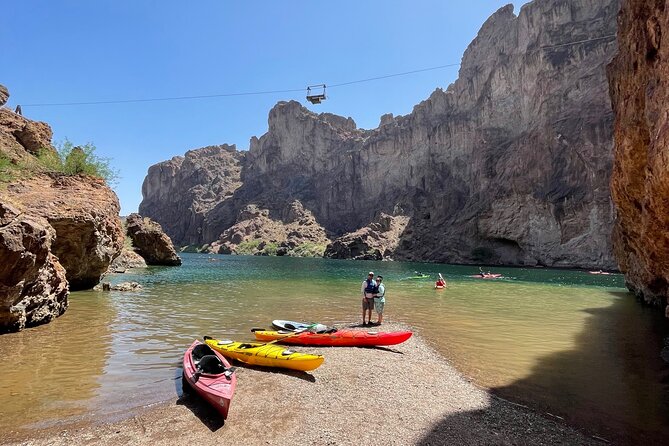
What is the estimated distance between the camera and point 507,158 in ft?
320

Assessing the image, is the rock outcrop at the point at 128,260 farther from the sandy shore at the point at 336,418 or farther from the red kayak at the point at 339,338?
the sandy shore at the point at 336,418

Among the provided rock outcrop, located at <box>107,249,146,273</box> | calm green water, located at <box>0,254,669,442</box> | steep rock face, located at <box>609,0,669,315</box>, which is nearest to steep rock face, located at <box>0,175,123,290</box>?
calm green water, located at <box>0,254,669,442</box>

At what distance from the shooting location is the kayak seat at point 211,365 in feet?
30.4

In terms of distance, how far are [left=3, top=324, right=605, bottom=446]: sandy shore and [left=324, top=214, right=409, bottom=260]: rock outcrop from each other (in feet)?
311

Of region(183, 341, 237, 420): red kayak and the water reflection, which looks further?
the water reflection

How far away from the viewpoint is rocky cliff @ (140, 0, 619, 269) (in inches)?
3152

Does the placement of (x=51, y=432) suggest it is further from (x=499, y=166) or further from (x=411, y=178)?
(x=411, y=178)

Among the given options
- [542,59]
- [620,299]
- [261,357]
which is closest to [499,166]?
[542,59]

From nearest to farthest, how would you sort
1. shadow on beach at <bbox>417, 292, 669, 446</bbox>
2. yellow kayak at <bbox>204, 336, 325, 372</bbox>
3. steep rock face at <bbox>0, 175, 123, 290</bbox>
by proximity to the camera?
shadow on beach at <bbox>417, 292, 669, 446</bbox>
yellow kayak at <bbox>204, 336, 325, 372</bbox>
steep rock face at <bbox>0, 175, 123, 290</bbox>

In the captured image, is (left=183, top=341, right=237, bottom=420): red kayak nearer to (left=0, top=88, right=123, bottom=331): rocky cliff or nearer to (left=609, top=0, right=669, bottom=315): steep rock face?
(left=0, top=88, right=123, bottom=331): rocky cliff

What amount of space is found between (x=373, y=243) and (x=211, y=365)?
322ft

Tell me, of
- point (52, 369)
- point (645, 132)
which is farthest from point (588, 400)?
point (52, 369)

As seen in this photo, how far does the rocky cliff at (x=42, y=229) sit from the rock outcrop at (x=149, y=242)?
30.6 m

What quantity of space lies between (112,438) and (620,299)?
32181 mm
